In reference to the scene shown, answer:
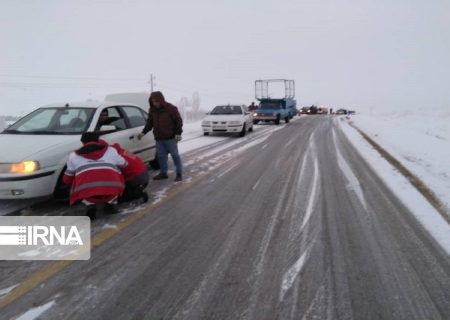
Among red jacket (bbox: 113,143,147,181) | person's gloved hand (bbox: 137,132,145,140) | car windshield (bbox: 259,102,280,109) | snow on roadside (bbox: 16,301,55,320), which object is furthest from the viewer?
car windshield (bbox: 259,102,280,109)

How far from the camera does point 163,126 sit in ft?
24.7

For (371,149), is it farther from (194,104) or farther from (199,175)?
(194,104)

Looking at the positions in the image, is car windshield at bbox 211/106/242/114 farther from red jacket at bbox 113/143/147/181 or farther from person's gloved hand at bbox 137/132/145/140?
red jacket at bbox 113/143/147/181

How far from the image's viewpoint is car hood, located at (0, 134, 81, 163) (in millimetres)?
5199

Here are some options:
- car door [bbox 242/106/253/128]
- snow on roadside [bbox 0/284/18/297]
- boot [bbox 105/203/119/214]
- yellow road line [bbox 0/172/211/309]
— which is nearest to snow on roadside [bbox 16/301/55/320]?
yellow road line [bbox 0/172/211/309]

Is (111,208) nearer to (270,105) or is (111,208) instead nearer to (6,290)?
(6,290)

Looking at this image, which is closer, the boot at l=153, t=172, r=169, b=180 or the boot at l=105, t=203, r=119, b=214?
the boot at l=105, t=203, r=119, b=214

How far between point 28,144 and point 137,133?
2.35 meters

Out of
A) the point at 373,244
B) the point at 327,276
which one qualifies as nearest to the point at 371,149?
the point at 373,244

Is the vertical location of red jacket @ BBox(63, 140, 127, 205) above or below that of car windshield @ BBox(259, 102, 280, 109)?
below

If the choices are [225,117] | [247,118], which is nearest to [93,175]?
[225,117]

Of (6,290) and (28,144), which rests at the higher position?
(28,144)

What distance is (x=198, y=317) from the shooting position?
2.86 m

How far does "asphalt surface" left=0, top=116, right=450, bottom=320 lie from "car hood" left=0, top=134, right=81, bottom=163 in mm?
845
